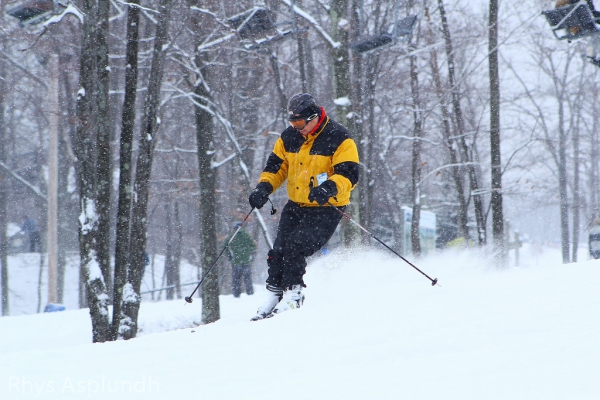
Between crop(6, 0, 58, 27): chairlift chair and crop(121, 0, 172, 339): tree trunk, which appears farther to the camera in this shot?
crop(121, 0, 172, 339): tree trunk

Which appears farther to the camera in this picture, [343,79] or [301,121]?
[343,79]

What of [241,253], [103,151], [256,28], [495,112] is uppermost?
[256,28]

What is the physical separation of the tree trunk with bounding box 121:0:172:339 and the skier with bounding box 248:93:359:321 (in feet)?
14.4

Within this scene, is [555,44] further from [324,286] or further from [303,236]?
[303,236]

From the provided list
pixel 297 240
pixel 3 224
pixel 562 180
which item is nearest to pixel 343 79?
pixel 297 240

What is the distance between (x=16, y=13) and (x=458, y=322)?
7.62 meters

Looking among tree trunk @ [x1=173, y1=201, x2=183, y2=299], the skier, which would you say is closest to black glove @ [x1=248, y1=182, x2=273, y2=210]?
the skier

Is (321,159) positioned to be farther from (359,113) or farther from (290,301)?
(359,113)

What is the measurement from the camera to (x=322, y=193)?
465 centimetres

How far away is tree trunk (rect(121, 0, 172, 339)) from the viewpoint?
8.91 m

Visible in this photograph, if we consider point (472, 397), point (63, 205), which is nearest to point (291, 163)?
point (472, 397)

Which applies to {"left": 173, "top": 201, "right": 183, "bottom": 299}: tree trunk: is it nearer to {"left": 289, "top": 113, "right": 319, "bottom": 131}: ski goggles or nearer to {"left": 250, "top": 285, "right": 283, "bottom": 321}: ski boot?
{"left": 250, "top": 285, "right": 283, "bottom": 321}: ski boot

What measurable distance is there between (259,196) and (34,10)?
199 inches

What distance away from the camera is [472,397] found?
2.16 m
